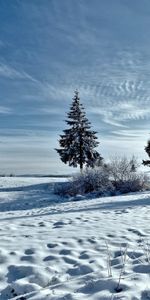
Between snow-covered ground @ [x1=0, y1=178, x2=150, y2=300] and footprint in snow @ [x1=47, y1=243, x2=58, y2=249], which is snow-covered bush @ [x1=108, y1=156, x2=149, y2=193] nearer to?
snow-covered ground @ [x1=0, y1=178, x2=150, y2=300]

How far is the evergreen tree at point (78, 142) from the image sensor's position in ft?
134

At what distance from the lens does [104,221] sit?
1085 centimetres

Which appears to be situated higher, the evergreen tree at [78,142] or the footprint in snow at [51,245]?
the evergreen tree at [78,142]

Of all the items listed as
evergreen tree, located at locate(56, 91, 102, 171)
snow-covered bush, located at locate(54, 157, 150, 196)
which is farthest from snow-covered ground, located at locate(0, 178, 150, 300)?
evergreen tree, located at locate(56, 91, 102, 171)

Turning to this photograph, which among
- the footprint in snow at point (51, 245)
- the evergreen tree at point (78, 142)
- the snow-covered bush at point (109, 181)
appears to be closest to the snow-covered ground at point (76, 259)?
the footprint in snow at point (51, 245)

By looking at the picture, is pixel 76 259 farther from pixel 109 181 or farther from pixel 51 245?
pixel 109 181

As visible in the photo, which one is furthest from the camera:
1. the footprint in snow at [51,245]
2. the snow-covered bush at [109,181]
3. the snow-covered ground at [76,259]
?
the snow-covered bush at [109,181]

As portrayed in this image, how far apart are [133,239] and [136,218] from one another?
3599 millimetres

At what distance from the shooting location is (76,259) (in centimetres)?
638

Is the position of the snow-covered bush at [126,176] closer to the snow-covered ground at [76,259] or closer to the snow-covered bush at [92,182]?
the snow-covered bush at [92,182]

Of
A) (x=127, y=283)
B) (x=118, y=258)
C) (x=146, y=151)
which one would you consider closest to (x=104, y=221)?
(x=118, y=258)

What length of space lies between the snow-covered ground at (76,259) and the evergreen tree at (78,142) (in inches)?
1150

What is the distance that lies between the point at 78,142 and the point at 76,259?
34970mm

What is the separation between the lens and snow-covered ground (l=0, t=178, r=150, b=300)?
15.0 ft
